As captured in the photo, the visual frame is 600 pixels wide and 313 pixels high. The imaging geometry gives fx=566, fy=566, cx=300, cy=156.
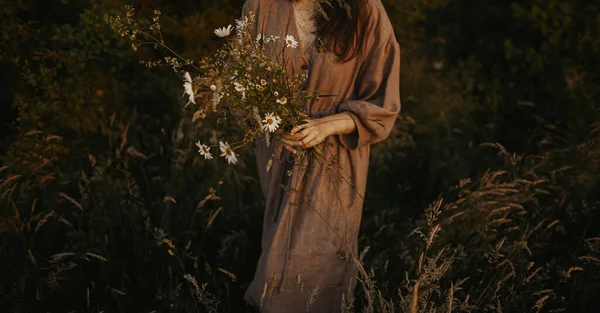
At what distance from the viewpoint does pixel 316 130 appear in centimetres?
192

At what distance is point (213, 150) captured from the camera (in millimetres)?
4523

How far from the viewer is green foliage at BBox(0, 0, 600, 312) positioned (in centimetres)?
292

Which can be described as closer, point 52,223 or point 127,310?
point 127,310

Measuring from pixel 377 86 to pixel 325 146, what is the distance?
0.30 metres

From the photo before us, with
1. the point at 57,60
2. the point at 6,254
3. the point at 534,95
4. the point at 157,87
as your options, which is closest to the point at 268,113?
the point at 6,254

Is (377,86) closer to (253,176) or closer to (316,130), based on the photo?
(316,130)

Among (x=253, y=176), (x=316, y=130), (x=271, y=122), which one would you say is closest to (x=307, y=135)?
(x=316, y=130)

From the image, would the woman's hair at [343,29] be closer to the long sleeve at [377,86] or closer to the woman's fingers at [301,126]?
the long sleeve at [377,86]

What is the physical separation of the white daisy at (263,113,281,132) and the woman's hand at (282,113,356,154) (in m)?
0.09

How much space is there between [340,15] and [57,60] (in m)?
2.65

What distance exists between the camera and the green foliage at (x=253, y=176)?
2.92 meters

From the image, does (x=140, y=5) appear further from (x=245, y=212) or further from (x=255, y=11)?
(x=255, y=11)

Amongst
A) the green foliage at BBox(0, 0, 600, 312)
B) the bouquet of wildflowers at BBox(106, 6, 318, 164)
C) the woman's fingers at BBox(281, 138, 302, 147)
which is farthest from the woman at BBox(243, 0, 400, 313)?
the green foliage at BBox(0, 0, 600, 312)

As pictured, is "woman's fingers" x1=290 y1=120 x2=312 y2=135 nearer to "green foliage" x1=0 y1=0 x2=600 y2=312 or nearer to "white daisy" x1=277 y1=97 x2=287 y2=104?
"white daisy" x1=277 y1=97 x2=287 y2=104
